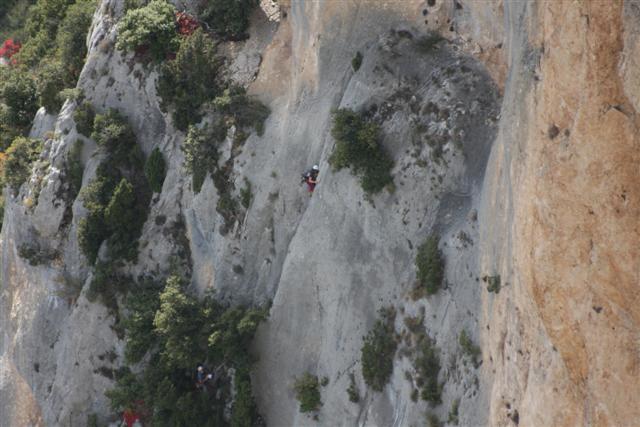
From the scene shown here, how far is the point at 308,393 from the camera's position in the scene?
1241 inches

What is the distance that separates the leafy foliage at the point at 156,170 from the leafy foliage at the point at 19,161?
25.5 ft

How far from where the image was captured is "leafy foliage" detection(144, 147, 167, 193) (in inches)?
1497

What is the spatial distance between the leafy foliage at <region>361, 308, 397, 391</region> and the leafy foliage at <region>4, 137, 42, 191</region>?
70.7ft

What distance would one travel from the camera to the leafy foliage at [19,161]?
4206 centimetres

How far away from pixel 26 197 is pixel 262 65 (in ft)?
47.0

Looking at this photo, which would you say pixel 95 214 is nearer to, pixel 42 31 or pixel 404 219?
pixel 404 219

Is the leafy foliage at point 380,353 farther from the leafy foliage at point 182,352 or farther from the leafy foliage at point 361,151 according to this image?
the leafy foliage at point 182,352

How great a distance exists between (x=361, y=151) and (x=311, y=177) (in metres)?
3.37

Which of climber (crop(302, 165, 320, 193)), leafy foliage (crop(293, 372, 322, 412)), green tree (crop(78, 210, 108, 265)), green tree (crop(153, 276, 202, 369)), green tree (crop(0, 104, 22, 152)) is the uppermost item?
climber (crop(302, 165, 320, 193))

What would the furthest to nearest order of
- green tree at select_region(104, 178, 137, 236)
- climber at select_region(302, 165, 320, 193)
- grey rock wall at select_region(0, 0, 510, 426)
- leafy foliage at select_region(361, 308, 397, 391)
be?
green tree at select_region(104, 178, 137, 236), climber at select_region(302, 165, 320, 193), leafy foliage at select_region(361, 308, 397, 391), grey rock wall at select_region(0, 0, 510, 426)

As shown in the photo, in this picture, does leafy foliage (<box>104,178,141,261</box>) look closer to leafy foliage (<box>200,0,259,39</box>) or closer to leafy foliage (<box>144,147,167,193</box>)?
leafy foliage (<box>144,147,167,193</box>)

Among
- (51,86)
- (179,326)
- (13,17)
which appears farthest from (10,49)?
(179,326)

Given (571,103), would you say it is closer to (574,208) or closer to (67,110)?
(574,208)

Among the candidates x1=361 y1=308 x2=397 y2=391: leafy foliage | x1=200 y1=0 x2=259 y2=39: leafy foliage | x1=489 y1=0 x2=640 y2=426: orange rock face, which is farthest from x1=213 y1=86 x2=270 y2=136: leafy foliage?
x1=489 y1=0 x2=640 y2=426: orange rock face
